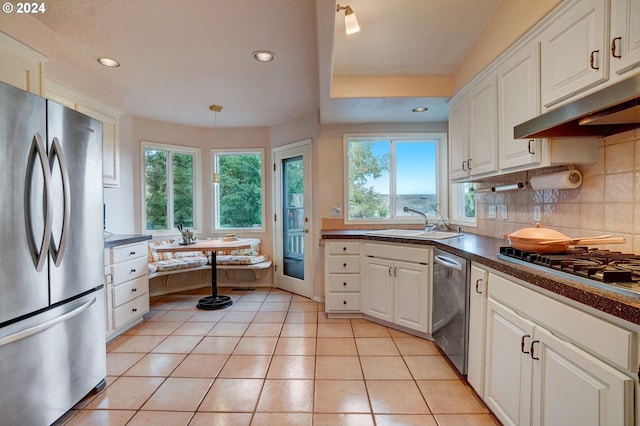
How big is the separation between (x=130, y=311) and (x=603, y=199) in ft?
12.1

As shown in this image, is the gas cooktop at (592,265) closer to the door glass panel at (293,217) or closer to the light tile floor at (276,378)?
the light tile floor at (276,378)

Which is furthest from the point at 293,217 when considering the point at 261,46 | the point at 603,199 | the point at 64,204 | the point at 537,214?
the point at 603,199

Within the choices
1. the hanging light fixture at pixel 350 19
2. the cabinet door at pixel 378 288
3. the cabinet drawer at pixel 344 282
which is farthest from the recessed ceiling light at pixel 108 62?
the cabinet door at pixel 378 288

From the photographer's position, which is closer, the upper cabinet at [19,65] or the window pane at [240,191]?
the upper cabinet at [19,65]

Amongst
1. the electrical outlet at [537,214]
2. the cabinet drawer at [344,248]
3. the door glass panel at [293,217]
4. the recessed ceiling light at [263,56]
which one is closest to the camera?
the electrical outlet at [537,214]

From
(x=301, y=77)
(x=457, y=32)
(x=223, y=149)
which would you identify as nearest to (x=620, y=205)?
(x=457, y=32)

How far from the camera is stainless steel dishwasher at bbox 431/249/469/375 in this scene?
6.22ft

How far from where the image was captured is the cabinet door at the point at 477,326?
1678 millimetres

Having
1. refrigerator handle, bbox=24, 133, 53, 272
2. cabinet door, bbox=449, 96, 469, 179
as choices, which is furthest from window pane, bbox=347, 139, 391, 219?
refrigerator handle, bbox=24, 133, 53, 272

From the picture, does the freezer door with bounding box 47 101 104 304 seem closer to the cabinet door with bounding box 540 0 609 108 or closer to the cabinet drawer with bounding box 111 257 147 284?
the cabinet drawer with bounding box 111 257 147 284

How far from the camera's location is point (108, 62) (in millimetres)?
2473

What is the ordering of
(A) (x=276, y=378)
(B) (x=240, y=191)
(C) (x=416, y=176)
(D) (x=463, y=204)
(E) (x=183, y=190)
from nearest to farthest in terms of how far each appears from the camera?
1. (A) (x=276, y=378)
2. (D) (x=463, y=204)
3. (C) (x=416, y=176)
4. (E) (x=183, y=190)
5. (B) (x=240, y=191)

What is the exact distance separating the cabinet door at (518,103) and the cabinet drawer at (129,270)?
3.26m

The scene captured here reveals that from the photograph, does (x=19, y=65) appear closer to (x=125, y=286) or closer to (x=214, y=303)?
(x=125, y=286)
